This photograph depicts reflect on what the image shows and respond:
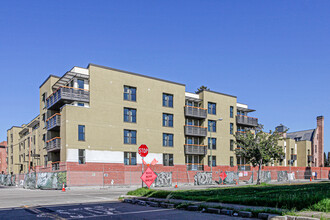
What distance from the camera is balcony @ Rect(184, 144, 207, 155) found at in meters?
49.0

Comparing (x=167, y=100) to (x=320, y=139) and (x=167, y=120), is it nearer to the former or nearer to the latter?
(x=167, y=120)

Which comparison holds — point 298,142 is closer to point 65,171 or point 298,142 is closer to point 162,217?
point 65,171

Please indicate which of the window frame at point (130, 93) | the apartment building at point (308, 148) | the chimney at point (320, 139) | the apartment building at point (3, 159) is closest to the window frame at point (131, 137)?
the window frame at point (130, 93)

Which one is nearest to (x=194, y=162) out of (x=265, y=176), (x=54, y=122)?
(x=265, y=176)

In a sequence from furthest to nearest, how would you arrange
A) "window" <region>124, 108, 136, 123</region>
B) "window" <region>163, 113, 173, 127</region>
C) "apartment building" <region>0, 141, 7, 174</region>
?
"apartment building" <region>0, 141, 7, 174</region>, "window" <region>163, 113, 173, 127</region>, "window" <region>124, 108, 136, 123</region>

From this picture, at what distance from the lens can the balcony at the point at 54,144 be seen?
129ft

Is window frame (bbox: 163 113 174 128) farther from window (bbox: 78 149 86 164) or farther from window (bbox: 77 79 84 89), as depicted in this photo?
window (bbox: 78 149 86 164)

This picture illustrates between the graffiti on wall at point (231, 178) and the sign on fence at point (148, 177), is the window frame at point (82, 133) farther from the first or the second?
the graffiti on wall at point (231, 178)

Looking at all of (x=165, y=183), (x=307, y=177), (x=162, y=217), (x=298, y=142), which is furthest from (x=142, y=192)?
(x=298, y=142)

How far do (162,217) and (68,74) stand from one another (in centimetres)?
3211

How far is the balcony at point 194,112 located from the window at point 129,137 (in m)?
9.57

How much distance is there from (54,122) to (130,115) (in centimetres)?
965

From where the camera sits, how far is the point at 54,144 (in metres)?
40.1

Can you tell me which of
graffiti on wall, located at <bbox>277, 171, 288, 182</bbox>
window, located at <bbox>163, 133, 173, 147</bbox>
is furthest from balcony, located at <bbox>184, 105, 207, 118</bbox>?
graffiti on wall, located at <bbox>277, 171, 288, 182</bbox>
